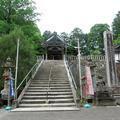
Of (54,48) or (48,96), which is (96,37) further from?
(48,96)

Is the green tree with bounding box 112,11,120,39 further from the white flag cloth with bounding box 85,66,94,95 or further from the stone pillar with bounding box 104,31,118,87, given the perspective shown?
the white flag cloth with bounding box 85,66,94,95

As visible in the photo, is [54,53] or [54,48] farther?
[54,48]

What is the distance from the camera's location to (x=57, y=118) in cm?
879

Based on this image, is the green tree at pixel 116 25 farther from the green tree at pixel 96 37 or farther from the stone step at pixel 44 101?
the stone step at pixel 44 101

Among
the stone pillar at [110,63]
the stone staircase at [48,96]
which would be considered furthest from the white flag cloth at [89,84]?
the stone pillar at [110,63]

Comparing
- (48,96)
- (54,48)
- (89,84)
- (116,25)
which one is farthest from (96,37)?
(89,84)

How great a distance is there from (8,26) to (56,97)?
15.3m

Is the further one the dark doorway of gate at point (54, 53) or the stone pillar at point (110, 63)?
the dark doorway of gate at point (54, 53)

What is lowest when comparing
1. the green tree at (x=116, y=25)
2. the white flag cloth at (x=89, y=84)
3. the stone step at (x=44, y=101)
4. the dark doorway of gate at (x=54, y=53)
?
the stone step at (x=44, y=101)

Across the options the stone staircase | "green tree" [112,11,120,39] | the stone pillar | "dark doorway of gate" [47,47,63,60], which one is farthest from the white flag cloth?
"green tree" [112,11,120,39]

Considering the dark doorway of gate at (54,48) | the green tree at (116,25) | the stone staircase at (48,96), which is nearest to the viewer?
the stone staircase at (48,96)

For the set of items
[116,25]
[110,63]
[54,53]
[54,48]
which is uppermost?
[116,25]

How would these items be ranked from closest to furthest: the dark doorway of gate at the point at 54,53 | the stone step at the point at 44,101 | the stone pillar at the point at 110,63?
the stone step at the point at 44,101
the stone pillar at the point at 110,63
the dark doorway of gate at the point at 54,53

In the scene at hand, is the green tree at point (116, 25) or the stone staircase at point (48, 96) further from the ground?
the green tree at point (116, 25)
